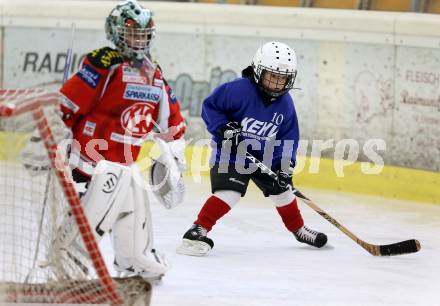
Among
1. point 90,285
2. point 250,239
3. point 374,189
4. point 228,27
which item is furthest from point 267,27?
point 90,285

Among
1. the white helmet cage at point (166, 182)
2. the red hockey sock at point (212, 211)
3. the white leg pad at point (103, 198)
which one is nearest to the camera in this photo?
the white leg pad at point (103, 198)

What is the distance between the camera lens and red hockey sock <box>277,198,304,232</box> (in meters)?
5.12

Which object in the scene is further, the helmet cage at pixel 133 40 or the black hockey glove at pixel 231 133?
the black hockey glove at pixel 231 133

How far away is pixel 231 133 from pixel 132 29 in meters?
1.08

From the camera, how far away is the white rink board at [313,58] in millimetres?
6559

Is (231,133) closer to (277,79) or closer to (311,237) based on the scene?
(277,79)

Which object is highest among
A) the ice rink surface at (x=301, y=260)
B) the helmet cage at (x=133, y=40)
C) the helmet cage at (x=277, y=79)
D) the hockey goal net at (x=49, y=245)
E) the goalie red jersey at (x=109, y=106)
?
the helmet cage at (x=133, y=40)

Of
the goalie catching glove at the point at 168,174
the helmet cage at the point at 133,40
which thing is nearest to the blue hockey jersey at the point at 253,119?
the goalie catching glove at the point at 168,174

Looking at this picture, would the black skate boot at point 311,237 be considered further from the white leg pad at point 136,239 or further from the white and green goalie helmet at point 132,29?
the white and green goalie helmet at point 132,29

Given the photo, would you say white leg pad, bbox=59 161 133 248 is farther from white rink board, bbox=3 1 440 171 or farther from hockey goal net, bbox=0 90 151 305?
white rink board, bbox=3 1 440 171

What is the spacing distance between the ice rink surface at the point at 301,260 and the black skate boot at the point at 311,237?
1.3 inches

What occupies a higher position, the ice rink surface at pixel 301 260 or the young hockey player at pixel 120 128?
the young hockey player at pixel 120 128

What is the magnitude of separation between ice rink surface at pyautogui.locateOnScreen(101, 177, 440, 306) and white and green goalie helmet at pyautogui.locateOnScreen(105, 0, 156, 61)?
0.88 meters

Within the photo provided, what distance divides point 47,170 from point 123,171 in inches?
9.7
